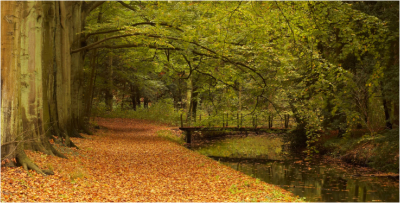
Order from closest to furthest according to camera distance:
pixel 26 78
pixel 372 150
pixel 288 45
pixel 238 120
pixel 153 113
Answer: pixel 26 78, pixel 288 45, pixel 372 150, pixel 238 120, pixel 153 113

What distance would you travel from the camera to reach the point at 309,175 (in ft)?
39.5

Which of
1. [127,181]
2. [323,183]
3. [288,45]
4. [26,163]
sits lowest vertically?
[323,183]

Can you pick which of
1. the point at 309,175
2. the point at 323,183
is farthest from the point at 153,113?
the point at 323,183

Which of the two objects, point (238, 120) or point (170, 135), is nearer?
point (238, 120)

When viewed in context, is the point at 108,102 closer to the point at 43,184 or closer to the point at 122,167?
the point at 122,167

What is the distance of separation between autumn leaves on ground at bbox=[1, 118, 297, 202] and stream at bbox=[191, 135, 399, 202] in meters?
1.47

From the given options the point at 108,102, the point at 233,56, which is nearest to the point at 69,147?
the point at 233,56

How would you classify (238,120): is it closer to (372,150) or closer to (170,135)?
(170,135)

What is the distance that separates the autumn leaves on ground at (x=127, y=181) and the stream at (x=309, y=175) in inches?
57.7

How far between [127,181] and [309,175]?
22.5ft

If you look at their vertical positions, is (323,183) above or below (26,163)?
below

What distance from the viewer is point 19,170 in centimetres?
647

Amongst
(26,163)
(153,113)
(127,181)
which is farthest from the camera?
(153,113)

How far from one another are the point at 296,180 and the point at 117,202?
7.12m
